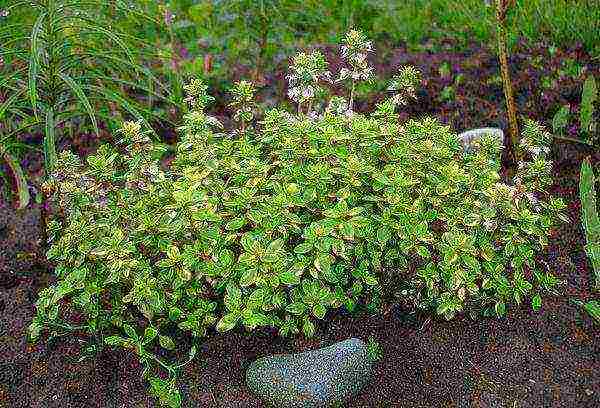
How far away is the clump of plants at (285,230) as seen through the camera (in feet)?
7.75

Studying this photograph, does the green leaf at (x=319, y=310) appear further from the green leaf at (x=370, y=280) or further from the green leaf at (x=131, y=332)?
the green leaf at (x=131, y=332)

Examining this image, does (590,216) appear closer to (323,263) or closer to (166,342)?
(323,263)

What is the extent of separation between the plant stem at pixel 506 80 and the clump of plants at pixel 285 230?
1.97 feet

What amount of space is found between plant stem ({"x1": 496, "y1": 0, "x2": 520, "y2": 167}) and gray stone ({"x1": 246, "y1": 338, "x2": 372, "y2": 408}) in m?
1.38

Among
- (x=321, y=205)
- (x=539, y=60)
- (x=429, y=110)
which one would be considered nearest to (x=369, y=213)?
(x=321, y=205)

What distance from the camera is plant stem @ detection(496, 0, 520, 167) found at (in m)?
3.16

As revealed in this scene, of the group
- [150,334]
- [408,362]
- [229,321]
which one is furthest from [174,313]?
[408,362]

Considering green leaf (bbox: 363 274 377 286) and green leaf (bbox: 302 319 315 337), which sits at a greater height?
green leaf (bbox: 363 274 377 286)

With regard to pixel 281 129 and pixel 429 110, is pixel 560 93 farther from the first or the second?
pixel 281 129

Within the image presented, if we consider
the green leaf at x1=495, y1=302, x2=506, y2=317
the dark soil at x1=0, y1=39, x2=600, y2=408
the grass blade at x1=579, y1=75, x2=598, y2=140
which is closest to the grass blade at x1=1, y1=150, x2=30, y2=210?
the dark soil at x1=0, y1=39, x2=600, y2=408

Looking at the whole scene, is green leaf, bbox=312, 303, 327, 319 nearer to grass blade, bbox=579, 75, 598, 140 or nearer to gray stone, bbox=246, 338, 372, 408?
gray stone, bbox=246, 338, 372, 408

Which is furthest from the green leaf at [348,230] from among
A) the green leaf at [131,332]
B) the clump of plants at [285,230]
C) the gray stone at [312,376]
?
the green leaf at [131,332]

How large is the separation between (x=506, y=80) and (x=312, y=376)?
5.32ft

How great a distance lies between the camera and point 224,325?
231 cm
